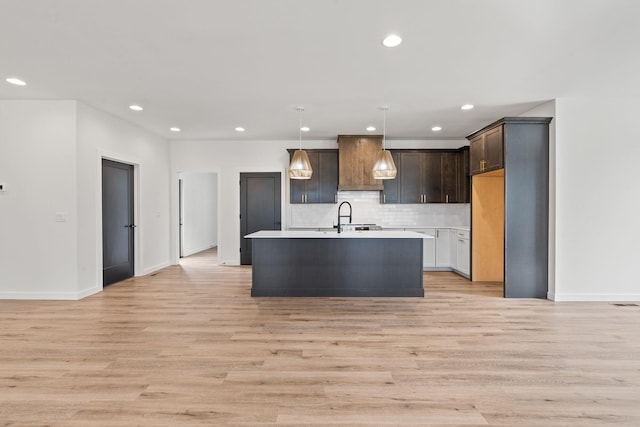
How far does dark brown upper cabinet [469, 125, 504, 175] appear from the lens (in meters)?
4.73

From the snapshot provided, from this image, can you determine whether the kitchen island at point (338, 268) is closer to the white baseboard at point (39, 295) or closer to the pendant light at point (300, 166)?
the pendant light at point (300, 166)

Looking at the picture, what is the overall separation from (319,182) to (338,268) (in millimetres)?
2701

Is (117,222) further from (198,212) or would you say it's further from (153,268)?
(198,212)

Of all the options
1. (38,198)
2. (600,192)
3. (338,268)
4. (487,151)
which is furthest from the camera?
(487,151)

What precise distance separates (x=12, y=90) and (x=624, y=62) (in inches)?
284

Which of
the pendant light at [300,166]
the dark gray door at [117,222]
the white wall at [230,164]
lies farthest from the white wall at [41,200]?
the pendant light at [300,166]

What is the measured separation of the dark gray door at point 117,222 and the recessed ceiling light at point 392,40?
15.8ft

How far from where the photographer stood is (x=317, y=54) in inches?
125

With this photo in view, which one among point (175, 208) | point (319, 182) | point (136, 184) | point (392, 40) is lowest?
point (175, 208)

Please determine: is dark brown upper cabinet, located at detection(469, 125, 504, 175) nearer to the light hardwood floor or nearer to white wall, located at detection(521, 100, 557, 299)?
white wall, located at detection(521, 100, 557, 299)

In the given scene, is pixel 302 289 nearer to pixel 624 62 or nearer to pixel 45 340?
pixel 45 340

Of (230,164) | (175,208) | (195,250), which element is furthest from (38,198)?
(195,250)

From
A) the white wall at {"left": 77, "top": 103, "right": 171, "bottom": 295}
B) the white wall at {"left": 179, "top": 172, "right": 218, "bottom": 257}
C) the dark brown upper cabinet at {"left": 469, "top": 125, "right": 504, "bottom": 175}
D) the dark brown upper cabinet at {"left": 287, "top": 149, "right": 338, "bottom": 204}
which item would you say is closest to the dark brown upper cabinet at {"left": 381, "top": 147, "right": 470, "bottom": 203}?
the dark brown upper cabinet at {"left": 287, "top": 149, "right": 338, "bottom": 204}

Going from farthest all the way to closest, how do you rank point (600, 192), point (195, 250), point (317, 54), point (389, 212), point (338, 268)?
point (195, 250), point (389, 212), point (338, 268), point (600, 192), point (317, 54)
